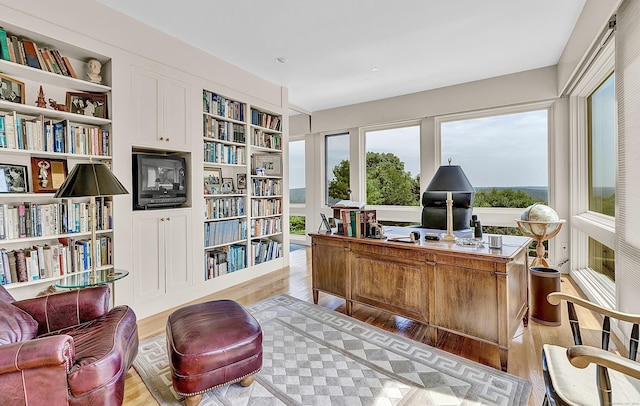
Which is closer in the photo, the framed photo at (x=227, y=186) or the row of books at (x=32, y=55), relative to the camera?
the row of books at (x=32, y=55)

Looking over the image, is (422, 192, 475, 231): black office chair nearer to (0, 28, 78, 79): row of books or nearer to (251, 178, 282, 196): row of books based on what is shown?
(251, 178, 282, 196): row of books

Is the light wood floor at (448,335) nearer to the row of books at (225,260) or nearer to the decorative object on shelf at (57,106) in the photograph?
the row of books at (225,260)

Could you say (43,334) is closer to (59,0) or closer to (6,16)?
(6,16)

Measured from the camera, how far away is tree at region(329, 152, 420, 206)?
17.2 ft

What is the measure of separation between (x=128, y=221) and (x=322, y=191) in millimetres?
3933

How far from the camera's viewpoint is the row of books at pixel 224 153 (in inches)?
141

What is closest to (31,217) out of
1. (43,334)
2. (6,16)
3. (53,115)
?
(53,115)

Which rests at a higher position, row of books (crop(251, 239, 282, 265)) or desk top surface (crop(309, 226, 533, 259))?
desk top surface (crop(309, 226, 533, 259))

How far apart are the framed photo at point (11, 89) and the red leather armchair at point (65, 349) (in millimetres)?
1431

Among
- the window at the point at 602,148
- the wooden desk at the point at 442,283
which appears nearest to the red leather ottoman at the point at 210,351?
the wooden desk at the point at 442,283

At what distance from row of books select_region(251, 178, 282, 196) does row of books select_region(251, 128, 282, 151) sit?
506 mm

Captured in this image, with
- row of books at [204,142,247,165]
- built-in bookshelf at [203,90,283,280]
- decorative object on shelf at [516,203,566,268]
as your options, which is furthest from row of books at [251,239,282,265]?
decorative object on shelf at [516,203,566,268]

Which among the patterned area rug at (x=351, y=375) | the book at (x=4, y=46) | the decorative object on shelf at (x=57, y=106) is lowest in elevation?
the patterned area rug at (x=351, y=375)

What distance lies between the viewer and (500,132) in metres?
4.44
